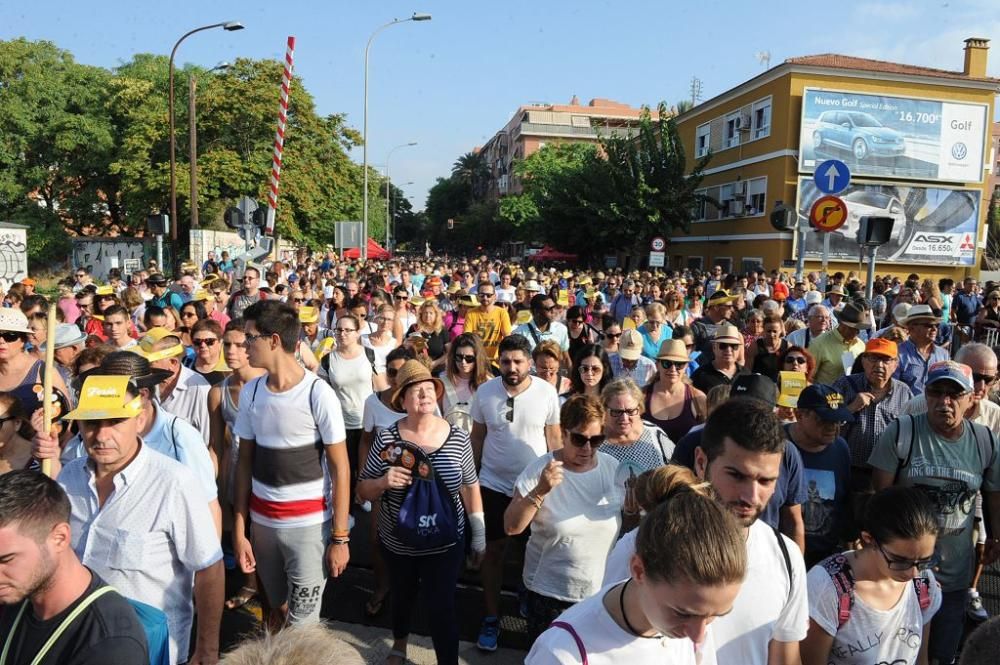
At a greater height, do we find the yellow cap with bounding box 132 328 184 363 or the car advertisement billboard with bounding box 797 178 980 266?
the car advertisement billboard with bounding box 797 178 980 266

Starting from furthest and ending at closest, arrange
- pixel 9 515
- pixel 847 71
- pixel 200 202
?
pixel 200 202
pixel 847 71
pixel 9 515

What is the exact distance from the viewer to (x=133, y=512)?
2.62m

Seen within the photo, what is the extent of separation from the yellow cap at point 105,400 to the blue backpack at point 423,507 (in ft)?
4.36

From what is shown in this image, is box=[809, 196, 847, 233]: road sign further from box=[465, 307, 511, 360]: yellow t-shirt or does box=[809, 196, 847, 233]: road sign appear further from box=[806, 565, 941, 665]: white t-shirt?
box=[806, 565, 941, 665]: white t-shirt

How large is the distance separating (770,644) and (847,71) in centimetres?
3121

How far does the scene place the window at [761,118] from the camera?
29.8 meters

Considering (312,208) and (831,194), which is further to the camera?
(312,208)

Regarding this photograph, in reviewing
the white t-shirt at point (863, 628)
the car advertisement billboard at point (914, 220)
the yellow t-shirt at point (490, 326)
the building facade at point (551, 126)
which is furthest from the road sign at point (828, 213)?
the building facade at point (551, 126)

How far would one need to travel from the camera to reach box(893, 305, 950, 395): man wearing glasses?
588 centimetres

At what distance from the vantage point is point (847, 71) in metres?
28.2

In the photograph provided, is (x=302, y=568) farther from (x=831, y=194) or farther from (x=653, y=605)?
(x=831, y=194)

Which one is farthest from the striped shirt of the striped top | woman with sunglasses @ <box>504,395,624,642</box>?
woman with sunglasses @ <box>504,395,624,642</box>

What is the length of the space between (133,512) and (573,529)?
1.91m

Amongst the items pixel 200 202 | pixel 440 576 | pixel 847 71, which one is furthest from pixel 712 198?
pixel 440 576
